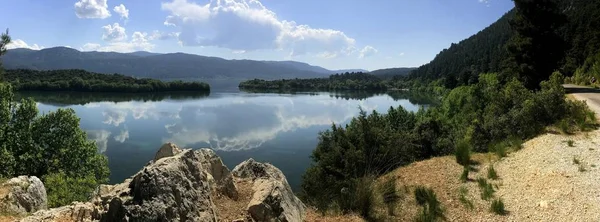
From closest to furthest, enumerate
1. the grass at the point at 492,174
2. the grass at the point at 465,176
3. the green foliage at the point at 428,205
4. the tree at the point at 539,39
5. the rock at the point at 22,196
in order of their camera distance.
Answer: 1. the green foliage at the point at 428,205
2. the rock at the point at 22,196
3. the grass at the point at 492,174
4. the grass at the point at 465,176
5. the tree at the point at 539,39

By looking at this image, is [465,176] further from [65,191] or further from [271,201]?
[65,191]

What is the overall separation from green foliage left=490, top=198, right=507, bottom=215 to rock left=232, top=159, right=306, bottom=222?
15.2 ft

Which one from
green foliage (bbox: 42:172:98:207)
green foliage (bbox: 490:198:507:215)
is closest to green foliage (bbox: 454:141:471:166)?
green foliage (bbox: 490:198:507:215)

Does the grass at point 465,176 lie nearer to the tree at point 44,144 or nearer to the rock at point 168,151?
the rock at point 168,151

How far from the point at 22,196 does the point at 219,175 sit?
21.1 feet

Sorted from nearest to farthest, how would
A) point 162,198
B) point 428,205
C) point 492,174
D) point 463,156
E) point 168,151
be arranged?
point 162,198
point 168,151
point 428,205
point 492,174
point 463,156

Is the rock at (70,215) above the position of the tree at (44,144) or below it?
above

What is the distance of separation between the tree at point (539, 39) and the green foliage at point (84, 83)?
135m

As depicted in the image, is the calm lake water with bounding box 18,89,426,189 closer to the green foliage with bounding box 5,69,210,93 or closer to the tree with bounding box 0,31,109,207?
the tree with bounding box 0,31,109,207

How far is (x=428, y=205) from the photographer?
32.6 feet

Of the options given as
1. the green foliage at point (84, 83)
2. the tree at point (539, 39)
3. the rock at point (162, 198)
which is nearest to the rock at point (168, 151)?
the rock at point (162, 198)

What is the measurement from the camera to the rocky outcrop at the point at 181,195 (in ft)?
17.6

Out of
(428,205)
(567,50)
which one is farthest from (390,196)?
(567,50)

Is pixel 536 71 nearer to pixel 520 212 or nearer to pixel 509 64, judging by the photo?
pixel 509 64
